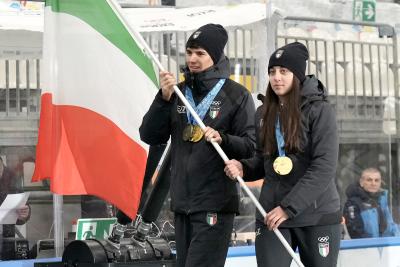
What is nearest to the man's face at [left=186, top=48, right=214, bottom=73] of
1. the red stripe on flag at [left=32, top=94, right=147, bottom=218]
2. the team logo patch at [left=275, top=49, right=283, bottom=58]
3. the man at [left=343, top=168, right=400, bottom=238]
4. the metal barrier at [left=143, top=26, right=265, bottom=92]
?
the team logo patch at [left=275, top=49, right=283, bottom=58]

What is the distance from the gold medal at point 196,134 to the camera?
420 cm

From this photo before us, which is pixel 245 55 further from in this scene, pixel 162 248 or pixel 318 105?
pixel 318 105

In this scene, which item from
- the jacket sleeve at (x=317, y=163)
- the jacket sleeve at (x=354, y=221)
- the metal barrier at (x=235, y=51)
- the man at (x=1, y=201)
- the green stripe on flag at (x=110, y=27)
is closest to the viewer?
the jacket sleeve at (x=317, y=163)

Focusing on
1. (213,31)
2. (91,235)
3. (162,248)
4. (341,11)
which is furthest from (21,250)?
(341,11)

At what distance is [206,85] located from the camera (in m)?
4.28

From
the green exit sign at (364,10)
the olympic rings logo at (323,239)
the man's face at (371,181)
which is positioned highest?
the green exit sign at (364,10)

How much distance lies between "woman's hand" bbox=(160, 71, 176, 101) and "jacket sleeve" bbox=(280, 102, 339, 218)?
666 millimetres

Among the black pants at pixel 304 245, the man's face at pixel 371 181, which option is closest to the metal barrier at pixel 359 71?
the man's face at pixel 371 181

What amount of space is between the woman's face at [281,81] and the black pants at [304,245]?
1.96 feet

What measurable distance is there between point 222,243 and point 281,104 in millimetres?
715

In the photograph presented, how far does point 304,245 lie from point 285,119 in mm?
558

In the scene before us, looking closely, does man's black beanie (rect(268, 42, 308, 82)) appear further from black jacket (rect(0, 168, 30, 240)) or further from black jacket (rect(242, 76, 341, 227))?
black jacket (rect(0, 168, 30, 240))

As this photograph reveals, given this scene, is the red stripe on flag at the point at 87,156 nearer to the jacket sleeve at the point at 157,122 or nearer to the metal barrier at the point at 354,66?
the jacket sleeve at the point at 157,122

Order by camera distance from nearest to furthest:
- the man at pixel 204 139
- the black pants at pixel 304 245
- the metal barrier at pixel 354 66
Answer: the black pants at pixel 304 245, the man at pixel 204 139, the metal barrier at pixel 354 66
